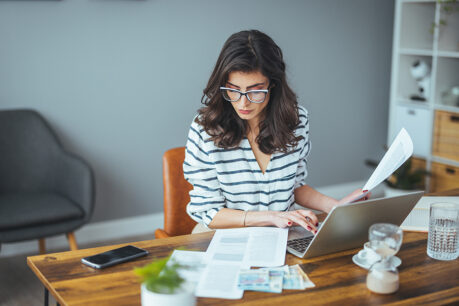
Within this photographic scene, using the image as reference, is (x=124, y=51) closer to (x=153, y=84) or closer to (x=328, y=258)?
(x=153, y=84)

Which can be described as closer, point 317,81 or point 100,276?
point 100,276

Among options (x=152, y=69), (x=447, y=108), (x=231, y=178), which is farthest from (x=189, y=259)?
(x=447, y=108)

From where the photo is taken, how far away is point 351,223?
139 centimetres

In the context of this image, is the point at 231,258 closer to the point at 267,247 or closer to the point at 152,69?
the point at 267,247

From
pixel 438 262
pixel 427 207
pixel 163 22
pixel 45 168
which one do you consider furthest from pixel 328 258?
pixel 163 22

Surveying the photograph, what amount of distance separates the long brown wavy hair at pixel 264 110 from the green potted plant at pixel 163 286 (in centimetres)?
79

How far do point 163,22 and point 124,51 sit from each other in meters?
0.30

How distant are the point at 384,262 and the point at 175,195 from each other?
884mm

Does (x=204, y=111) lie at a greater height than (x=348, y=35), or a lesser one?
lesser

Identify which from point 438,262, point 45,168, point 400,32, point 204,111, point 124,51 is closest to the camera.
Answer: point 438,262

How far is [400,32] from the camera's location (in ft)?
12.9

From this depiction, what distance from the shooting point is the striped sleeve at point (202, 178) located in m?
1.79

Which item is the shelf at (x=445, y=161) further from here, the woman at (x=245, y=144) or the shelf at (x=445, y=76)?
the woman at (x=245, y=144)

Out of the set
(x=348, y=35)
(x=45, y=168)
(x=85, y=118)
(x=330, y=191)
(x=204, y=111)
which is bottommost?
(x=330, y=191)
